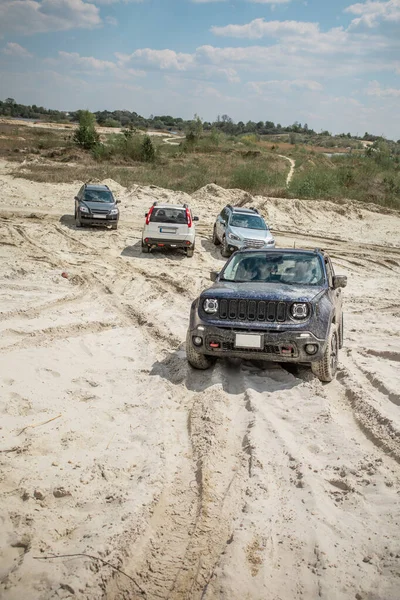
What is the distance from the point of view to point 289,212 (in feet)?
99.1

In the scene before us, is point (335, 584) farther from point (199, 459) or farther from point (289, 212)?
point (289, 212)

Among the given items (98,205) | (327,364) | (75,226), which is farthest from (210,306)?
(75,226)

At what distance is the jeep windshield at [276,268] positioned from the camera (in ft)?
28.2

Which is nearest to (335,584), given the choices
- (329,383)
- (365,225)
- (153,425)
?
(153,425)

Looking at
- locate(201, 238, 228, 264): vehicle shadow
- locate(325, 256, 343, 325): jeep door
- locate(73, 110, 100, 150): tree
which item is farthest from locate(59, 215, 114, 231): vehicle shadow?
locate(73, 110, 100, 150): tree

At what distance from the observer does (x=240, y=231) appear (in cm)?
2014

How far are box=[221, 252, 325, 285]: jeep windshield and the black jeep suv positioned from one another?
0.48 feet

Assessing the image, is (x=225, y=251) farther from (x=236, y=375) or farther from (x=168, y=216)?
(x=236, y=375)

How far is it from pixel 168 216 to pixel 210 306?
11614 mm

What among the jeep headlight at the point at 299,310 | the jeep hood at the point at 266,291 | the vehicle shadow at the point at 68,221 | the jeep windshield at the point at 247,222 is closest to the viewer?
the jeep headlight at the point at 299,310

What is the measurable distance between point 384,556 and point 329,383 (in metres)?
3.80

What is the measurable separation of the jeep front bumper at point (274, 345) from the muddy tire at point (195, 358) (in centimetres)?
39

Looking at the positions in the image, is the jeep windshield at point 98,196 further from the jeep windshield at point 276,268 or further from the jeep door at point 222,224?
the jeep windshield at point 276,268

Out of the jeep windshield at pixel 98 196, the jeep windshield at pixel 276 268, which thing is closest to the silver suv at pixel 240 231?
the jeep windshield at pixel 98 196
